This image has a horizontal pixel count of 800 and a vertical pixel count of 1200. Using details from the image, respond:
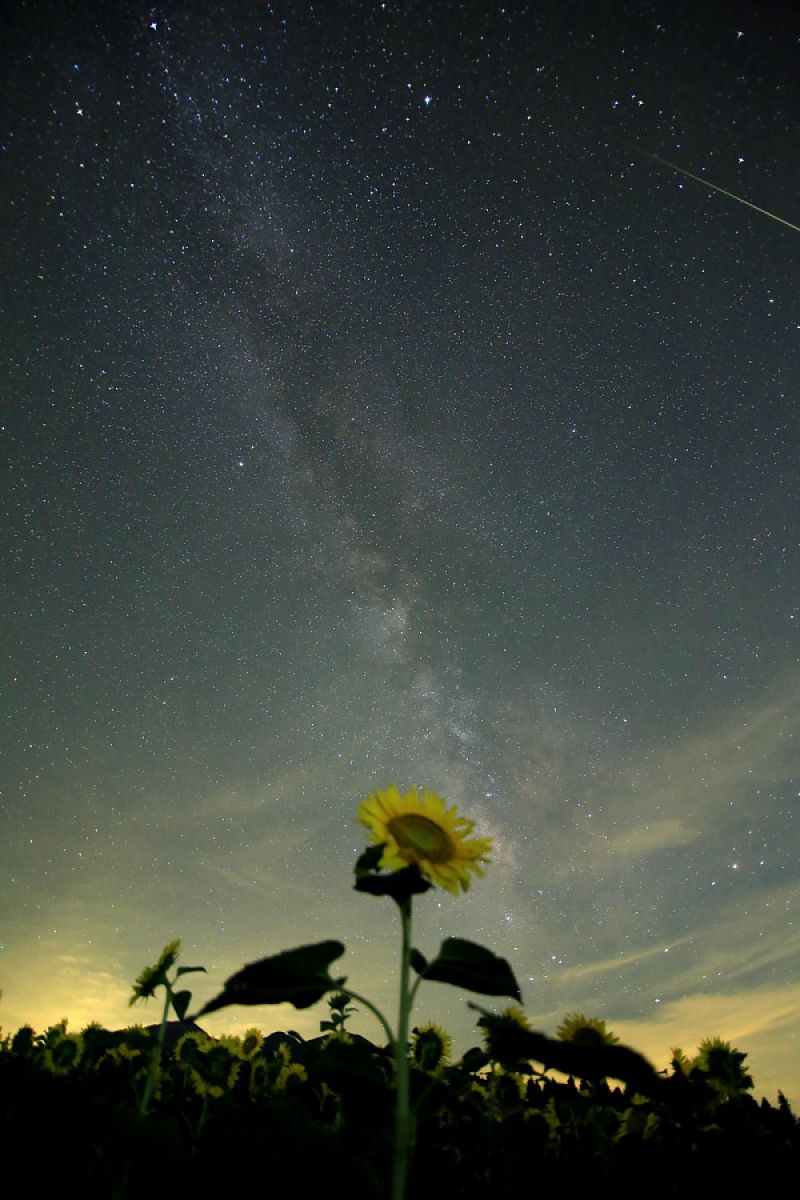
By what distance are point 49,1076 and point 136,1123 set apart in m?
1.36

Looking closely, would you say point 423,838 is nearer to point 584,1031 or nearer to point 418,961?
point 418,961

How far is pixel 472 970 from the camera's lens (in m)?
1.10

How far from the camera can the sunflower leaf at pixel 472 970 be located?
3.52ft

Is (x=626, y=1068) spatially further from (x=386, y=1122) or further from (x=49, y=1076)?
(x=49, y=1076)

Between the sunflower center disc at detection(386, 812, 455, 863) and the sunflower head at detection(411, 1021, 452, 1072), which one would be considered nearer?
the sunflower center disc at detection(386, 812, 455, 863)

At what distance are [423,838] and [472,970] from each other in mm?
278

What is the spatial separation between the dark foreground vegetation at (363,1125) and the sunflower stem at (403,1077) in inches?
1.5

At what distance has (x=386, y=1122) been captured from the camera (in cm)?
120

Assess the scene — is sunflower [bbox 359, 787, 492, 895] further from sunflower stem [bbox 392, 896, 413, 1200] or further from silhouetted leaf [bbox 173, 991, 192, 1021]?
silhouetted leaf [bbox 173, 991, 192, 1021]

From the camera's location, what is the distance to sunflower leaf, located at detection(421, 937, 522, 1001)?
3.52 feet

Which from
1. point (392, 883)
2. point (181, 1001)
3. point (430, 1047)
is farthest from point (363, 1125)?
point (430, 1047)

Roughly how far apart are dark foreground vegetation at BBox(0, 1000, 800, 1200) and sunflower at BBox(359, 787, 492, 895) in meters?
0.31

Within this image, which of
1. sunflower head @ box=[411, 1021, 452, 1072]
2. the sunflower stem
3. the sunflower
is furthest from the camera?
sunflower head @ box=[411, 1021, 452, 1072]

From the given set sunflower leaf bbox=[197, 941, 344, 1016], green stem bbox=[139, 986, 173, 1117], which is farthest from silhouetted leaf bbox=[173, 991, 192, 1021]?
sunflower leaf bbox=[197, 941, 344, 1016]
